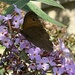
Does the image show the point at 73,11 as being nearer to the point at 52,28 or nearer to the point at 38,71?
the point at 52,28

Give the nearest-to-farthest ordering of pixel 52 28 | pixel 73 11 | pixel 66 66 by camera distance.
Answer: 1. pixel 66 66
2. pixel 52 28
3. pixel 73 11

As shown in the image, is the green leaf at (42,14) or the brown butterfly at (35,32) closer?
the brown butterfly at (35,32)

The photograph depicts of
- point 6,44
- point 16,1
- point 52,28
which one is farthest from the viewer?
point 52,28

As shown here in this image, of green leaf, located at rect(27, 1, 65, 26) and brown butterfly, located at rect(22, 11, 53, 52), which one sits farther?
green leaf, located at rect(27, 1, 65, 26)

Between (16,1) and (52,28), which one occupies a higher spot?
(16,1)

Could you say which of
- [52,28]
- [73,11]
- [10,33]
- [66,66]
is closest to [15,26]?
[10,33]

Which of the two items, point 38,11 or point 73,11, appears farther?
point 73,11

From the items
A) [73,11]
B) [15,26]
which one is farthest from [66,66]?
[73,11]

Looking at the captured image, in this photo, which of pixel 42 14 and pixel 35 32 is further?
pixel 42 14
